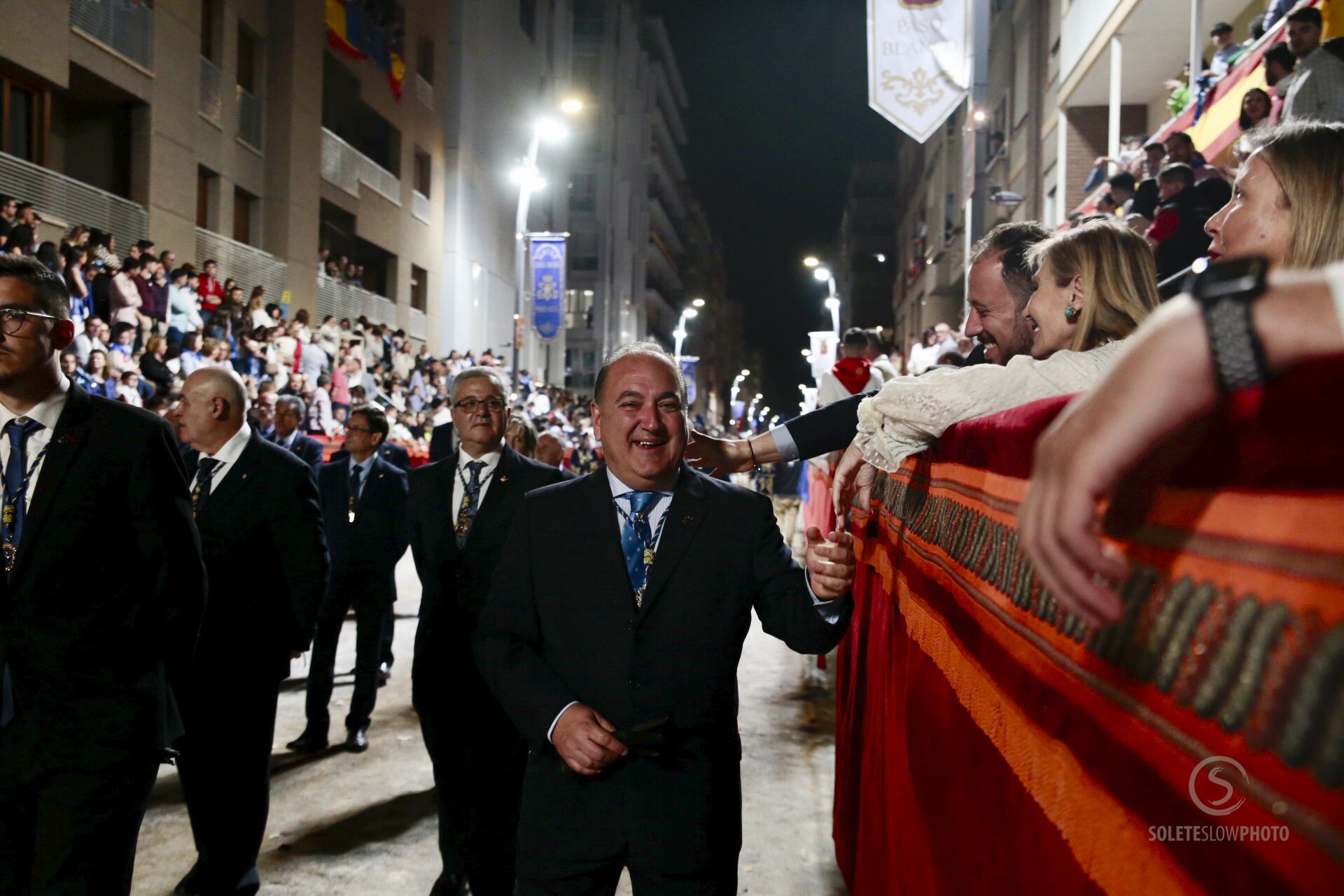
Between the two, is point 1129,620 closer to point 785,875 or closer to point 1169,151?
point 785,875

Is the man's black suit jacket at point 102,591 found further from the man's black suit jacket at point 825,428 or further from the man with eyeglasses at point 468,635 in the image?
the man's black suit jacket at point 825,428

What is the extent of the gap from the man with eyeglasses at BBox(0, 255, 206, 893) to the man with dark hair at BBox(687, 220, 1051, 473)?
188cm

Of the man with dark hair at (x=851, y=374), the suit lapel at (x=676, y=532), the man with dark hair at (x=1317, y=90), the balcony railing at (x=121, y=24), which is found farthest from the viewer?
the balcony railing at (x=121, y=24)

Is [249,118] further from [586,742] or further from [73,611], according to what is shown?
[586,742]

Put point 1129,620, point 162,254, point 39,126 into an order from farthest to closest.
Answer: point 39,126
point 162,254
point 1129,620

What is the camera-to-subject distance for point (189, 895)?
452cm

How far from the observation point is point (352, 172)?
30.7 metres

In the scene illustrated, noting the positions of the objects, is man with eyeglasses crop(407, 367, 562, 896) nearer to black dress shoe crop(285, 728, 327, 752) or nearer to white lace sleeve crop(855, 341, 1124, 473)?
black dress shoe crop(285, 728, 327, 752)

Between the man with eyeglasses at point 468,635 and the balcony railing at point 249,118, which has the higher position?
the balcony railing at point 249,118

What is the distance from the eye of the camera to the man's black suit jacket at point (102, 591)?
10.4 feet

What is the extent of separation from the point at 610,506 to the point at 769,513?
0.46 m

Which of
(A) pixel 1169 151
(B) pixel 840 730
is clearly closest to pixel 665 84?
(A) pixel 1169 151

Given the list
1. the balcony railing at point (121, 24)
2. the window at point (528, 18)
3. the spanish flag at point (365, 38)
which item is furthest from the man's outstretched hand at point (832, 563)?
the window at point (528, 18)

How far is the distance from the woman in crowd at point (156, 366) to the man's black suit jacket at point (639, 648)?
1278 cm
